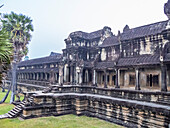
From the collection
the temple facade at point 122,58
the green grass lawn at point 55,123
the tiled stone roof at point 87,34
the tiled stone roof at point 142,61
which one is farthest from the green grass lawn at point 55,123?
the tiled stone roof at point 87,34

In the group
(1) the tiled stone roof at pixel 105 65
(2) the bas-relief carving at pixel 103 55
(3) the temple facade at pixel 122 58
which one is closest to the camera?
(3) the temple facade at pixel 122 58

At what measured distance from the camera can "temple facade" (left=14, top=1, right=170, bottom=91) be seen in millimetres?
12895

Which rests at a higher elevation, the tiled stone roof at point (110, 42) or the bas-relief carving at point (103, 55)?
the tiled stone roof at point (110, 42)

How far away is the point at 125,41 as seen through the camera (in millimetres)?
16391

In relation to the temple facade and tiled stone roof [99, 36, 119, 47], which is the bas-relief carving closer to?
the temple facade

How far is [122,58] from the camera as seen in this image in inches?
631

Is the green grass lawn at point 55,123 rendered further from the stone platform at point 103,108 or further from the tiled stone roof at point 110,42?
the tiled stone roof at point 110,42

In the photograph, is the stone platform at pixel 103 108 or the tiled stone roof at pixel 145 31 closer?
the stone platform at pixel 103 108

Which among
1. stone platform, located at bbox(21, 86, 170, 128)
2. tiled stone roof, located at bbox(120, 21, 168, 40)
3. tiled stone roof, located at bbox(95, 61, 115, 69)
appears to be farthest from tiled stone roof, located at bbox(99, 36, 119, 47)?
stone platform, located at bbox(21, 86, 170, 128)

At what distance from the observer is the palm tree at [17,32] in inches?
861

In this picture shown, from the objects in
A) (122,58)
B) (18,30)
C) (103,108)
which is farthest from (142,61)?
(18,30)

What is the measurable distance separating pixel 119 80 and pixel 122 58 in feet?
7.94

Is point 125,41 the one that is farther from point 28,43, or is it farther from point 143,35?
point 28,43

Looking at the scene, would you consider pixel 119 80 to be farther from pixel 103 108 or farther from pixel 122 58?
pixel 103 108
